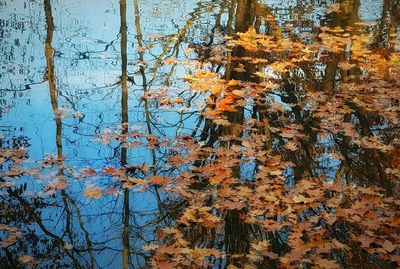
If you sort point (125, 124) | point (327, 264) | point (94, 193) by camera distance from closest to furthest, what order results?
point (327, 264)
point (94, 193)
point (125, 124)

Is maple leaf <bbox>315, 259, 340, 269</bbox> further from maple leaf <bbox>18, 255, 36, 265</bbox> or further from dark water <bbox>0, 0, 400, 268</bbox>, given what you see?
maple leaf <bbox>18, 255, 36, 265</bbox>

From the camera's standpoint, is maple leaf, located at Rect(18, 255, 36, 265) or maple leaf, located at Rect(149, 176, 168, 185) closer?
maple leaf, located at Rect(18, 255, 36, 265)

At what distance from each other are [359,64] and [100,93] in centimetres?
515

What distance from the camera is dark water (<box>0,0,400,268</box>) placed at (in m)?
4.10

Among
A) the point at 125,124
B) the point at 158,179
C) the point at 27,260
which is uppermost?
the point at 125,124

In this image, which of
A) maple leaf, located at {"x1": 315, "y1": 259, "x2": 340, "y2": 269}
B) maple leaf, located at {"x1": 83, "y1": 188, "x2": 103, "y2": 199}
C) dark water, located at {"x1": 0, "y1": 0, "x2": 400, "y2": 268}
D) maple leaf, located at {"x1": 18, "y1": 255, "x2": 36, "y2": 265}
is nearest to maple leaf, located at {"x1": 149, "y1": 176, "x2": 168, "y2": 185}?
dark water, located at {"x1": 0, "y1": 0, "x2": 400, "y2": 268}

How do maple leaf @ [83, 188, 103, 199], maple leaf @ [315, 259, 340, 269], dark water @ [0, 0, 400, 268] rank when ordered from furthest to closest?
maple leaf @ [83, 188, 103, 199] < dark water @ [0, 0, 400, 268] < maple leaf @ [315, 259, 340, 269]

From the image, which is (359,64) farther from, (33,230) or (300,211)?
(33,230)

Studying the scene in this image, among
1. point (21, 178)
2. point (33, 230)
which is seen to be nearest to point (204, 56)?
point (21, 178)

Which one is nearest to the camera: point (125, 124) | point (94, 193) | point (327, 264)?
point (327, 264)

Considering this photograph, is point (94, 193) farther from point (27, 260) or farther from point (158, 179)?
point (27, 260)

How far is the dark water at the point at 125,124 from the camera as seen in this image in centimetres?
410

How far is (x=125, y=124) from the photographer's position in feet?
20.1

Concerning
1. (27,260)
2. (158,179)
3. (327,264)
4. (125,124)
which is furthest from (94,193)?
(327,264)
